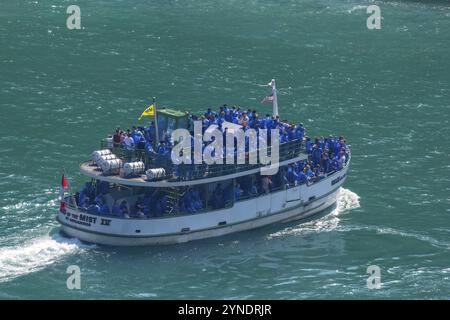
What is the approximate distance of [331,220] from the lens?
200ft

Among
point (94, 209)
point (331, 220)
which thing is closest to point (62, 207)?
point (94, 209)

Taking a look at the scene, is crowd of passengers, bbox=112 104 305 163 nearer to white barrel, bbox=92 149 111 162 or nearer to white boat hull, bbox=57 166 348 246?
white barrel, bbox=92 149 111 162

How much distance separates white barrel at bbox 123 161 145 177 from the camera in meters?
55.1

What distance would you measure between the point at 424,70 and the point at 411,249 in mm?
33271

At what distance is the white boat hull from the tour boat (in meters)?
0.05

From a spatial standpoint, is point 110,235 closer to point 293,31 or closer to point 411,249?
point 411,249

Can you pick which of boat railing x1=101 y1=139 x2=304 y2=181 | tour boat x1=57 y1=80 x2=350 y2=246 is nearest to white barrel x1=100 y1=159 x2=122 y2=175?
tour boat x1=57 y1=80 x2=350 y2=246

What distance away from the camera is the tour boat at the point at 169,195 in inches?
2165

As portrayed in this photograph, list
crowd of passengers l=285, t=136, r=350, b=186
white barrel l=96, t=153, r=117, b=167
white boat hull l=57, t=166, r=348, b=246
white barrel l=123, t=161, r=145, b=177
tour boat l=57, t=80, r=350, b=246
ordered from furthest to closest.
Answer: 1. crowd of passengers l=285, t=136, r=350, b=186
2. white barrel l=96, t=153, r=117, b=167
3. white barrel l=123, t=161, r=145, b=177
4. tour boat l=57, t=80, r=350, b=246
5. white boat hull l=57, t=166, r=348, b=246

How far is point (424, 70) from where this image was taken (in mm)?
87250

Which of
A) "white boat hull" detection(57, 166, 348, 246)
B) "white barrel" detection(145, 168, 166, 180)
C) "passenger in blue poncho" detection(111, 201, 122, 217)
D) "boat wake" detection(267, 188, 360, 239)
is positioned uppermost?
"white barrel" detection(145, 168, 166, 180)

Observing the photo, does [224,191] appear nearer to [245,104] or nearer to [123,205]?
[123,205]

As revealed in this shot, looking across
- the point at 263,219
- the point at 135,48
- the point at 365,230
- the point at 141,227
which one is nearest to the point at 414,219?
the point at 365,230

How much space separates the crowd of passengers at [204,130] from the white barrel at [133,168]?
868 mm
